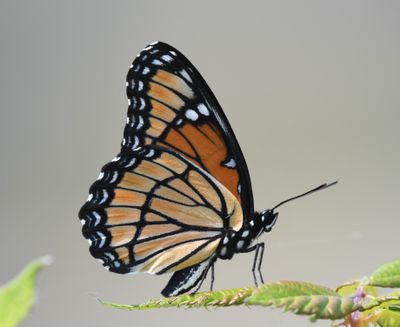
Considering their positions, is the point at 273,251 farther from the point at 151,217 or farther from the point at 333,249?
the point at 151,217

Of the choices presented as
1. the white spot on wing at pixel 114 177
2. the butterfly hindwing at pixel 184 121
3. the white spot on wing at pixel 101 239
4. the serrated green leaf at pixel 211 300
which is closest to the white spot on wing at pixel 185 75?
the butterfly hindwing at pixel 184 121

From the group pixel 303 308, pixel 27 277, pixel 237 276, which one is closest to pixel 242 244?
pixel 303 308

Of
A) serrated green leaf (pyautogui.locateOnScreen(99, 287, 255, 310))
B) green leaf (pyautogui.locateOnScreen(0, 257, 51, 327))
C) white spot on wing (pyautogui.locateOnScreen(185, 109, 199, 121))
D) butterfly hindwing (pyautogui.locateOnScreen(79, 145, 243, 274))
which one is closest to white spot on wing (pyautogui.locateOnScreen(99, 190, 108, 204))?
butterfly hindwing (pyautogui.locateOnScreen(79, 145, 243, 274))

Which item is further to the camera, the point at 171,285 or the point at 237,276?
the point at 237,276

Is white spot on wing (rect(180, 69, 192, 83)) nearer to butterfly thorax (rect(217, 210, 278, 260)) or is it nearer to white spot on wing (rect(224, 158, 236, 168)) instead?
white spot on wing (rect(224, 158, 236, 168))

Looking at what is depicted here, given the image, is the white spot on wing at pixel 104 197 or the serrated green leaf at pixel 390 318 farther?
the white spot on wing at pixel 104 197

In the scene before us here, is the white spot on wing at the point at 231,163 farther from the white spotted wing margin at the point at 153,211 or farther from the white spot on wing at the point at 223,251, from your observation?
the white spot on wing at the point at 223,251
